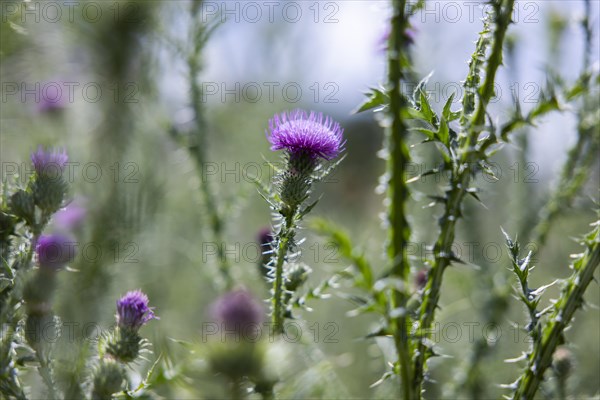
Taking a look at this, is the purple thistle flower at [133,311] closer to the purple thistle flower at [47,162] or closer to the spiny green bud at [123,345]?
the spiny green bud at [123,345]

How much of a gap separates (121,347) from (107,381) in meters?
0.14

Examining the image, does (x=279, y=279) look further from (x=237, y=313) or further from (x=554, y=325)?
(x=554, y=325)

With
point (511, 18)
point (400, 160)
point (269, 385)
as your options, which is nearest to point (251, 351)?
point (269, 385)

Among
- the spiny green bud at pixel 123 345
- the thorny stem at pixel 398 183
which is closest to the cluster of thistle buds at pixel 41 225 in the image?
the spiny green bud at pixel 123 345

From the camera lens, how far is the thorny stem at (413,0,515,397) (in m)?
1.26

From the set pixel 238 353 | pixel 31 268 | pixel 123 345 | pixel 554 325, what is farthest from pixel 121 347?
pixel 554 325

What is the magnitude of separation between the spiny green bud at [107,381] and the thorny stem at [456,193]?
641 millimetres

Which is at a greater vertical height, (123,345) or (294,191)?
(294,191)

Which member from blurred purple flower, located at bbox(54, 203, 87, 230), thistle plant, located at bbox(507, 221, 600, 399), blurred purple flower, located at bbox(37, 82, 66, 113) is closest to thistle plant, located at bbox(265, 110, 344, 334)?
thistle plant, located at bbox(507, 221, 600, 399)

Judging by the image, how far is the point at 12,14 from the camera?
1674 millimetres

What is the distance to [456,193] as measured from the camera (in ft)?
4.29

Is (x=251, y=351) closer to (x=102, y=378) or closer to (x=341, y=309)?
(x=102, y=378)

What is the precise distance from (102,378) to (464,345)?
2.52m

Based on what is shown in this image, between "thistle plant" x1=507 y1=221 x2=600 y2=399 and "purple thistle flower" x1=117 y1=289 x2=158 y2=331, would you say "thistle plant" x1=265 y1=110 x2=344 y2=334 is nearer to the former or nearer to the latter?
"purple thistle flower" x1=117 y1=289 x2=158 y2=331
